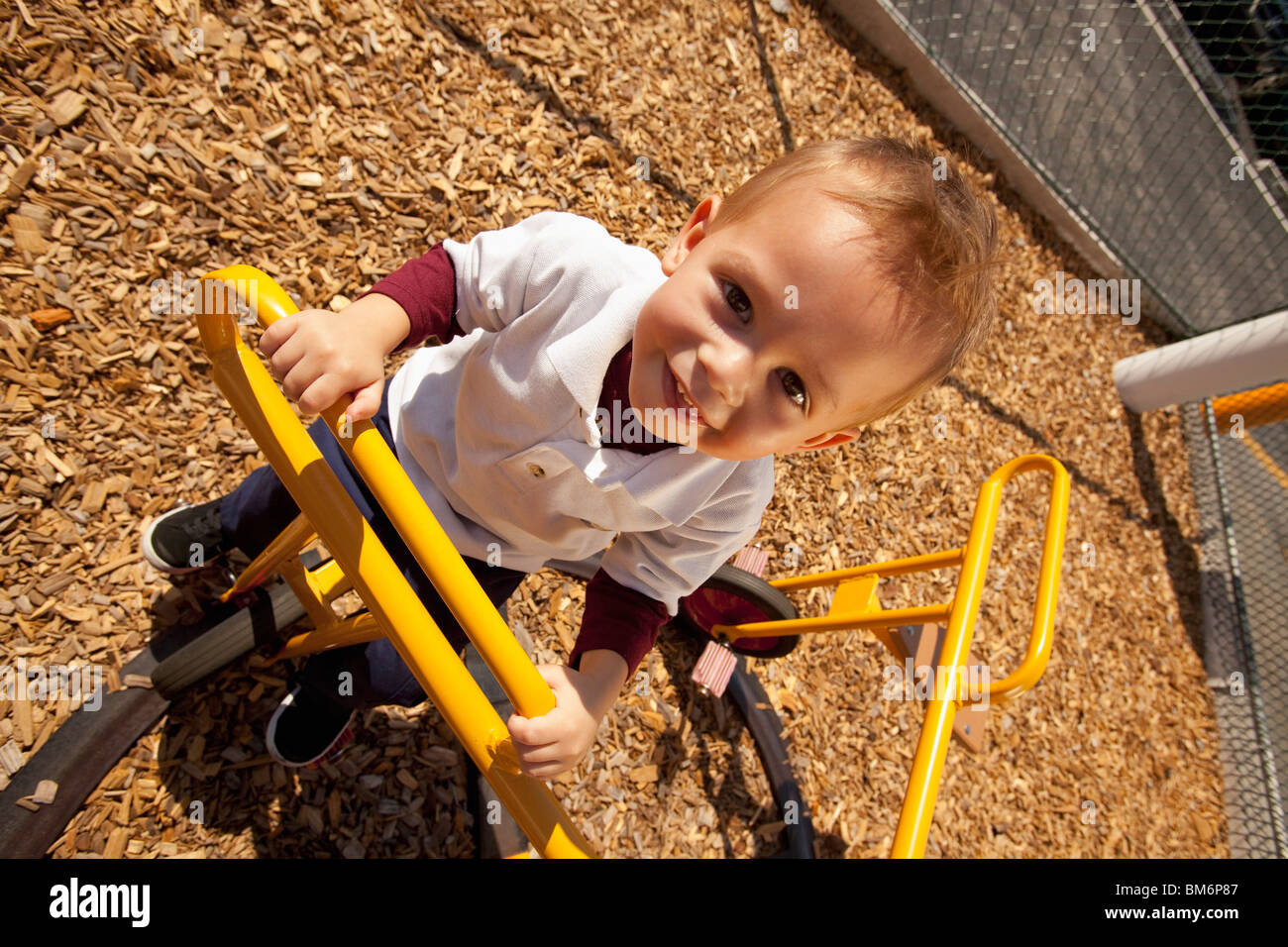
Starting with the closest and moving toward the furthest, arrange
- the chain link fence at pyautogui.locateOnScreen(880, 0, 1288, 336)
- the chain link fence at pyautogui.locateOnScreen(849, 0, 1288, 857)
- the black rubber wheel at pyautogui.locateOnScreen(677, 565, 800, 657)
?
the black rubber wheel at pyautogui.locateOnScreen(677, 565, 800, 657)
the chain link fence at pyautogui.locateOnScreen(849, 0, 1288, 857)
the chain link fence at pyautogui.locateOnScreen(880, 0, 1288, 336)

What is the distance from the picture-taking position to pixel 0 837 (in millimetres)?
1503

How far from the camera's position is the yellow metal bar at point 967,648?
53.8 inches

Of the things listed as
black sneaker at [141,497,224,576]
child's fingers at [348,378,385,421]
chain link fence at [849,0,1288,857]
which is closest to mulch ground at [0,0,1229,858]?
black sneaker at [141,497,224,576]

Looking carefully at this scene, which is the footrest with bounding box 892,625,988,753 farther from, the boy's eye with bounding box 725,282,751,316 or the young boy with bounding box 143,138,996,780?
the boy's eye with bounding box 725,282,751,316

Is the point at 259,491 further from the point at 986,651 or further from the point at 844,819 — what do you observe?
the point at 986,651

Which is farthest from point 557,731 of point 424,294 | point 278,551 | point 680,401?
point 278,551

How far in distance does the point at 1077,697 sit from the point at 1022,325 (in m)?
1.96

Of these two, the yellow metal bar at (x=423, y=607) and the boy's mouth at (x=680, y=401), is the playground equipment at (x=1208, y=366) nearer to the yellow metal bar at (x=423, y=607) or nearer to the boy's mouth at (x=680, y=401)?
the boy's mouth at (x=680, y=401)

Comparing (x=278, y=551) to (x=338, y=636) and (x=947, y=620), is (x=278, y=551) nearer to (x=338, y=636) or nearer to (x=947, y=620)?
(x=338, y=636)

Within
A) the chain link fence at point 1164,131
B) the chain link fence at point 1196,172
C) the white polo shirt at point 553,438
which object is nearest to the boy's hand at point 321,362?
the white polo shirt at point 553,438

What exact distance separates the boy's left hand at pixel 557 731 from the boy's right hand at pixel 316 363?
433 mm

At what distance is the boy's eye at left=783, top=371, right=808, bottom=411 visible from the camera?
1.01 m

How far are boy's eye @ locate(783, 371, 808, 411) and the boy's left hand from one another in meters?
0.50

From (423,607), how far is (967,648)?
1.23 m
